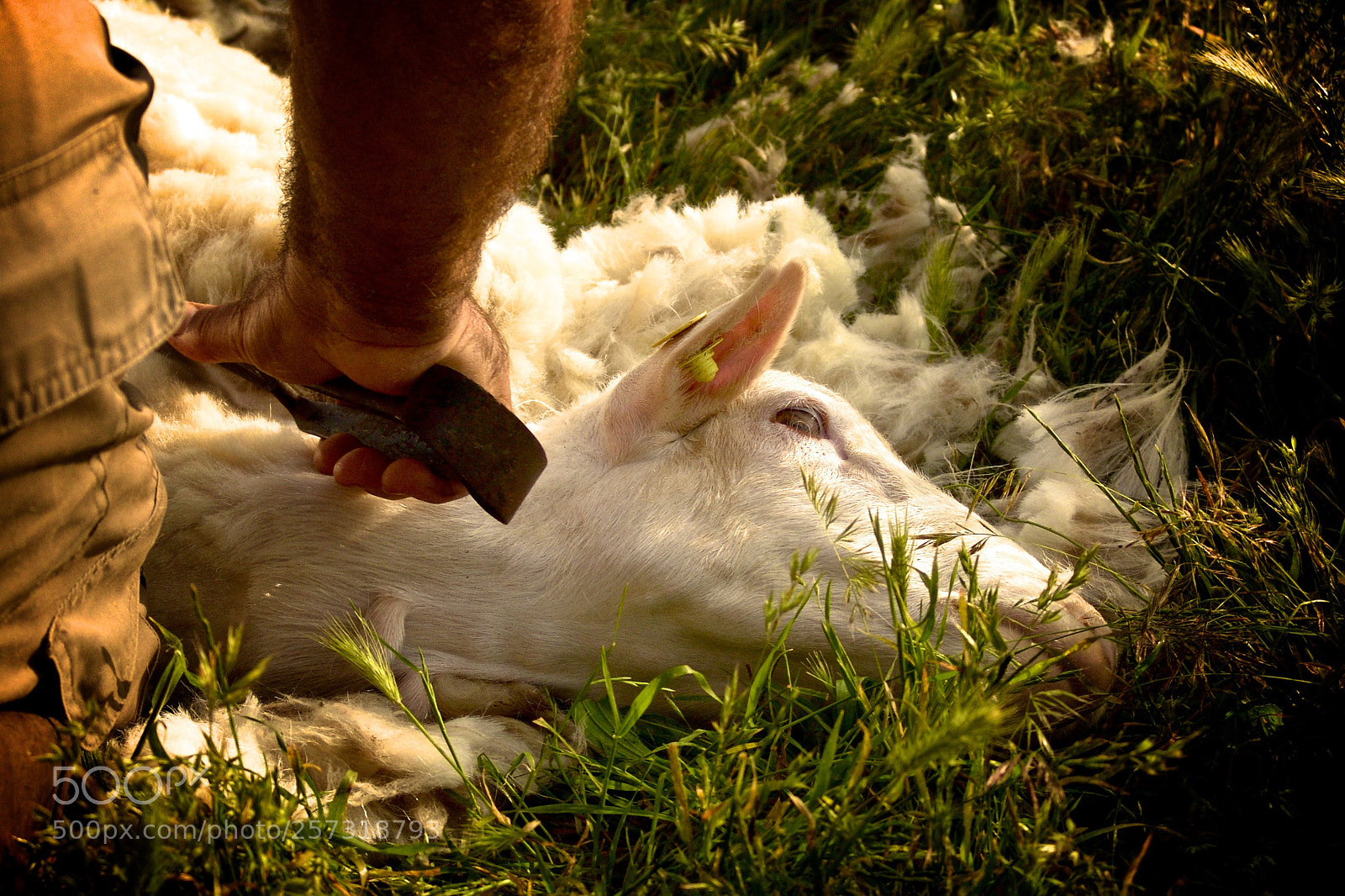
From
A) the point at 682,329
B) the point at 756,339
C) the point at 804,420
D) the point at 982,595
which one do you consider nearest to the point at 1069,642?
the point at 982,595

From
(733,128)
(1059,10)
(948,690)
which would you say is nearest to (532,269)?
(733,128)

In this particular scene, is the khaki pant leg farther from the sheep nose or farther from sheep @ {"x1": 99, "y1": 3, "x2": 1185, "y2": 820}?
the sheep nose

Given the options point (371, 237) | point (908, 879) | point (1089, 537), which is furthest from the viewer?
point (1089, 537)

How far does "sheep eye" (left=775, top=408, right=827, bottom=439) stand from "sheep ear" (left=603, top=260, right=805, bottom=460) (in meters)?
Answer: 0.11

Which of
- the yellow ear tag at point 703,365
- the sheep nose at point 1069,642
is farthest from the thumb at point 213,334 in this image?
the sheep nose at point 1069,642

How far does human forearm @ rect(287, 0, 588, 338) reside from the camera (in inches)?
54.2

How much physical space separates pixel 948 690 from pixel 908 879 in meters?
0.33

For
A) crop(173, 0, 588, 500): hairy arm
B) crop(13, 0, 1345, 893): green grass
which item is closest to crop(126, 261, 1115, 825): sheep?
crop(13, 0, 1345, 893): green grass

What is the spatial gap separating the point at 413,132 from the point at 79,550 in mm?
869

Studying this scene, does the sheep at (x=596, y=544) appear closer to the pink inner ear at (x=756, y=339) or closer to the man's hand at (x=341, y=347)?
the pink inner ear at (x=756, y=339)

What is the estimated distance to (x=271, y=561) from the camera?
2039 mm

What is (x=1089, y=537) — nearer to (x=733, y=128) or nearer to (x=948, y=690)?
(x=948, y=690)

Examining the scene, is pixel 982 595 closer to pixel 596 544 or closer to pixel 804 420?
pixel 804 420

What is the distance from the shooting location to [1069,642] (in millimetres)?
1812
